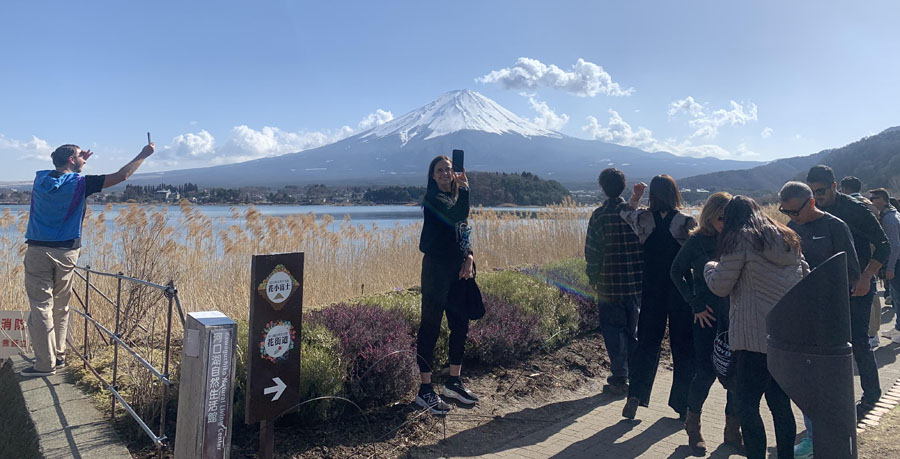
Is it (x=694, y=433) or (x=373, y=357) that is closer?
(x=694, y=433)

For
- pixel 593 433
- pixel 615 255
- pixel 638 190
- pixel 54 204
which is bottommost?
pixel 593 433

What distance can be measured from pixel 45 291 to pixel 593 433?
462cm

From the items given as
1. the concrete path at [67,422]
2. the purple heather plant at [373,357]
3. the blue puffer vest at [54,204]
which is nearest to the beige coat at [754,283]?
the purple heather plant at [373,357]

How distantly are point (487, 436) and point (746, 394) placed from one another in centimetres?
179

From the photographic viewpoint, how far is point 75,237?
17.5ft

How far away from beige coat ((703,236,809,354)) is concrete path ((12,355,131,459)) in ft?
12.1

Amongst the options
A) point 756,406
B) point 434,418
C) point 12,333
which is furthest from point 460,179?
point 12,333

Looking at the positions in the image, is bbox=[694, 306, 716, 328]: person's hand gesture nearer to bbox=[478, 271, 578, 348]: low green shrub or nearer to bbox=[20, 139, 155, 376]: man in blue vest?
bbox=[478, 271, 578, 348]: low green shrub

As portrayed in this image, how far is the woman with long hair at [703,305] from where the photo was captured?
13.5ft

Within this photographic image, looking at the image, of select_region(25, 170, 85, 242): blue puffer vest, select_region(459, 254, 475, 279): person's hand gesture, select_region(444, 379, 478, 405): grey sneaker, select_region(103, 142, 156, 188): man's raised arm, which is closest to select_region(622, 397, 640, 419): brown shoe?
select_region(444, 379, 478, 405): grey sneaker

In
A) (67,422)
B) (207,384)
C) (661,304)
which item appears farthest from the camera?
(661,304)

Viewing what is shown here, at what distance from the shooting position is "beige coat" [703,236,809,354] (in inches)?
137

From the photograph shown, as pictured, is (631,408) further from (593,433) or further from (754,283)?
(754,283)

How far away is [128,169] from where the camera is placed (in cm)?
511
